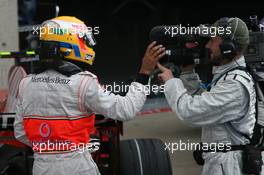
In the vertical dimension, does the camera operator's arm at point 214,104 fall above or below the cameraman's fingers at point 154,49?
below

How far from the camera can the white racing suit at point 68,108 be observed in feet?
9.62

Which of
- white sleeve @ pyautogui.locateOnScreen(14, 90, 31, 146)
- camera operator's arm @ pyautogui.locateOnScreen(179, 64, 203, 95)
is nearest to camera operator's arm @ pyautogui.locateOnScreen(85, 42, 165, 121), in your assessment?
camera operator's arm @ pyautogui.locateOnScreen(179, 64, 203, 95)

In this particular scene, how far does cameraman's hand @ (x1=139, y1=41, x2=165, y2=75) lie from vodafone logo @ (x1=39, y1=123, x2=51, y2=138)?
2.04 feet

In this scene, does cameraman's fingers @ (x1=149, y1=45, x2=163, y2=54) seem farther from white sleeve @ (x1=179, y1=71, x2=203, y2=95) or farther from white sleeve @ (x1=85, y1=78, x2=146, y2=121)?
white sleeve @ (x1=179, y1=71, x2=203, y2=95)

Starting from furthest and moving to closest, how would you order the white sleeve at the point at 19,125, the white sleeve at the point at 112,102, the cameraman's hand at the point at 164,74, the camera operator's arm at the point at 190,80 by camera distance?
the camera operator's arm at the point at 190,80, the white sleeve at the point at 19,125, the cameraman's hand at the point at 164,74, the white sleeve at the point at 112,102

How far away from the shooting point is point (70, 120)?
294 cm

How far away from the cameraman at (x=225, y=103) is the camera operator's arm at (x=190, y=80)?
287mm

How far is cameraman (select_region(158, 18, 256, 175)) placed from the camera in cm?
297

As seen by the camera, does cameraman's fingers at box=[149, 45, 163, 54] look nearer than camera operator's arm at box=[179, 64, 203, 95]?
Yes

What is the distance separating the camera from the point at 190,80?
349cm

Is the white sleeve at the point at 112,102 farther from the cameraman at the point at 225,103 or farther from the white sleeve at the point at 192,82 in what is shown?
the white sleeve at the point at 192,82

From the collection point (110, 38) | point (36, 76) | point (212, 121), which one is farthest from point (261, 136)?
point (110, 38)

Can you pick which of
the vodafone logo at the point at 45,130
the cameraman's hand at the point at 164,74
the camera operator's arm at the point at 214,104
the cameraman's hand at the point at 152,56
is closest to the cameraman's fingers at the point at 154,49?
the cameraman's hand at the point at 152,56

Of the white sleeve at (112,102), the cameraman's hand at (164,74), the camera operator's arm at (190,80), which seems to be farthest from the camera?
the camera operator's arm at (190,80)
